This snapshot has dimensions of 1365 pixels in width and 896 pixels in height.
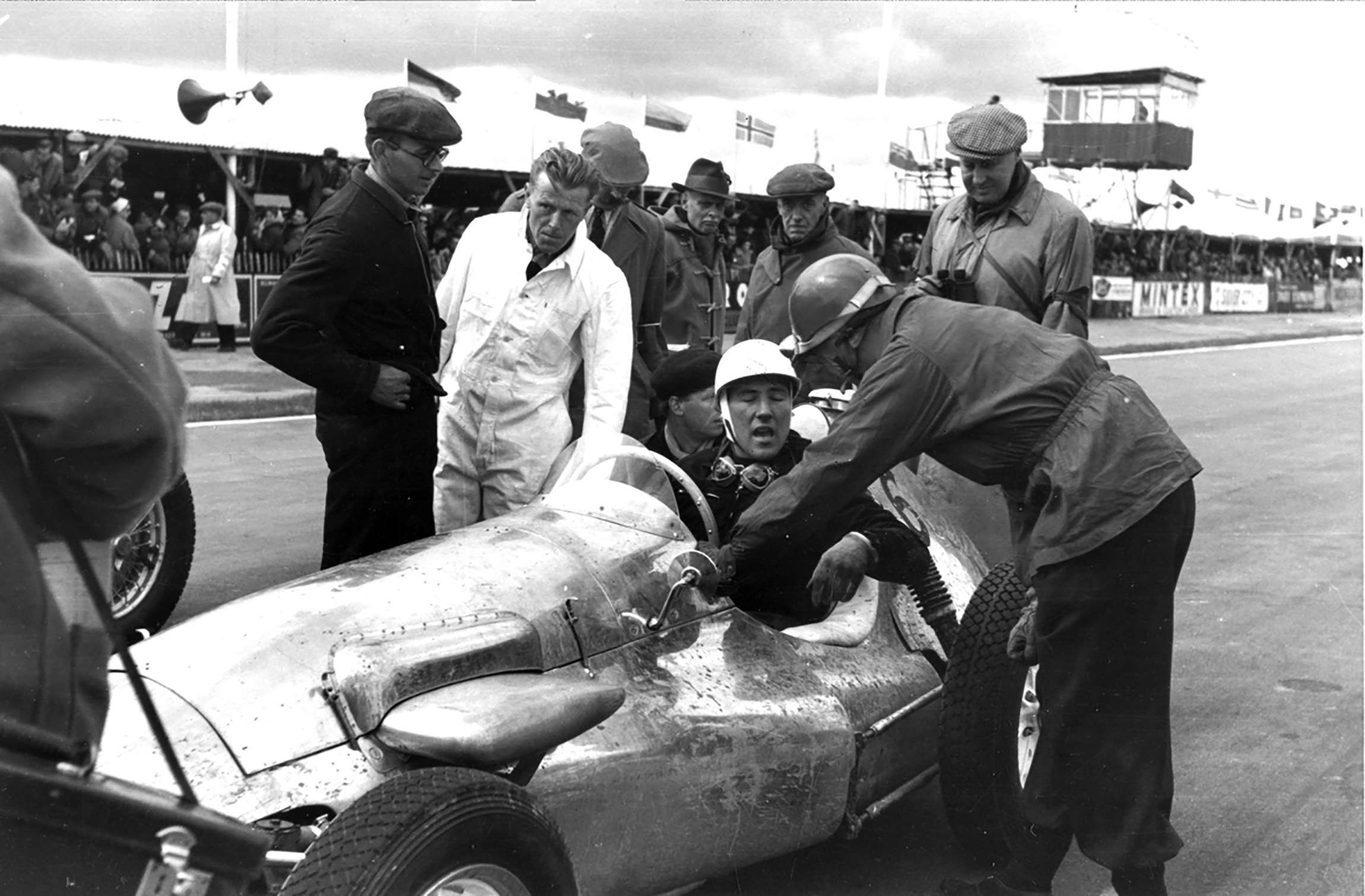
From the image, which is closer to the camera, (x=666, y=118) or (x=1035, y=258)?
(x=1035, y=258)

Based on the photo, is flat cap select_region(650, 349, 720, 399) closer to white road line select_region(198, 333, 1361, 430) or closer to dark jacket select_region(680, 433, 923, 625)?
dark jacket select_region(680, 433, 923, 625)

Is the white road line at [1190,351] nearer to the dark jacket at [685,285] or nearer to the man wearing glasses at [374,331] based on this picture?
the dark jacket at [685,285]

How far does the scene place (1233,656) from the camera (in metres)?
5.85

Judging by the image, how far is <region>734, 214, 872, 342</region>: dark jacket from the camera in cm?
579

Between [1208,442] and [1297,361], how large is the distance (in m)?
8.91

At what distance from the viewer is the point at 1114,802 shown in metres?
3.29

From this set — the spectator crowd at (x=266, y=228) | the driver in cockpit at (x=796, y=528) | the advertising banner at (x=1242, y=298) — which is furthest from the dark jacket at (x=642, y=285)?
the advertising banner at (x=1242, y=298)

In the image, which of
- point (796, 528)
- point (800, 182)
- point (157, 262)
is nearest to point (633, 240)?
point (800, 182)

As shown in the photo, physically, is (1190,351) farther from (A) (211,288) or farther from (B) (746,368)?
(A) (211,288)

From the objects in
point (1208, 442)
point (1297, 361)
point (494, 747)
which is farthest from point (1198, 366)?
point (494, 747)

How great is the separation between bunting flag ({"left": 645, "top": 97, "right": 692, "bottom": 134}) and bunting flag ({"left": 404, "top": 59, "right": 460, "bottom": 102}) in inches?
72.6

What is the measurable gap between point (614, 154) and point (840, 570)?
248 centimetres

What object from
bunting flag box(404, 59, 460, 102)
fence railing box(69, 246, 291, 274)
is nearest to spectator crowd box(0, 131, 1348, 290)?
fence railing box(69, 246, 291, 274)

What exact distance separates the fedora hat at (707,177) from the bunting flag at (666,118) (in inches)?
6.9
